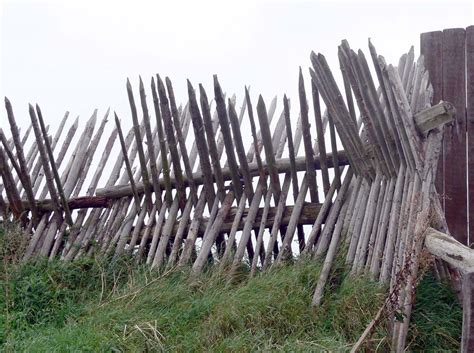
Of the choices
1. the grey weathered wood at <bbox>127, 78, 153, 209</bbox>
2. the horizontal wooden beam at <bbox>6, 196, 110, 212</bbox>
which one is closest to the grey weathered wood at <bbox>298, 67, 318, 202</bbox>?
the grey weathered wood at <bbox>127, 78, 153, 209</bbox>

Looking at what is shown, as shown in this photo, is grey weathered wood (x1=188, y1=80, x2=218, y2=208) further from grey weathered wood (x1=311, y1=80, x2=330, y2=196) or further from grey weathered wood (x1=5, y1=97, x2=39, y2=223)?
grey weathered wood (x1=5, y1=97, x2=39, y2=223)

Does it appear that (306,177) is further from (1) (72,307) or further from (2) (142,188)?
(1) (72,307)

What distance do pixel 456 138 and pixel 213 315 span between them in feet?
7.15

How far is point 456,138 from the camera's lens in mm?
5363

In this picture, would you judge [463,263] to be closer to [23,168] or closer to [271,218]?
[271,218]

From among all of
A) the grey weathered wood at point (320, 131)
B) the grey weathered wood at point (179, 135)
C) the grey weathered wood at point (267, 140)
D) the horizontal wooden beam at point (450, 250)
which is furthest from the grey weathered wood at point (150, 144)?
the horizontal wooden beam at point (450, 250)

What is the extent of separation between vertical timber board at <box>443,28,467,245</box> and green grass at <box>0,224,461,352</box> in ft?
2.53

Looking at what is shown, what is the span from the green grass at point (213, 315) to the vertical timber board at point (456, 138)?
772 millimetres

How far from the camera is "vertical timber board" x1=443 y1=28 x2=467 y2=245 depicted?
528cm

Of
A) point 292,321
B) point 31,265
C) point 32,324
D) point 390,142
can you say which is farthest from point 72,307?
point 390,142

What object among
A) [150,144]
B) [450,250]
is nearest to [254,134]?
[150,144]

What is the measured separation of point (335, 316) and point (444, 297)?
697mm

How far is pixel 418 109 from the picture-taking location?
4840 millimetres

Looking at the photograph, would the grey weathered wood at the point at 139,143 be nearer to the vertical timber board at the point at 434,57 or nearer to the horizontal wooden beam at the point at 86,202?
the horizontal wooden beam at the point at 86,202
